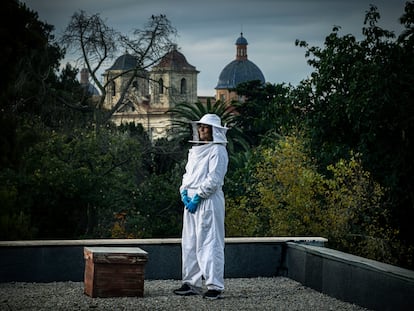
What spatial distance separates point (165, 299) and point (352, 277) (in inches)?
73.2

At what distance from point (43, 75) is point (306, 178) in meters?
16.7

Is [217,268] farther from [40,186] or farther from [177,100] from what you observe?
[177,100]

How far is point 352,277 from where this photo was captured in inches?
362

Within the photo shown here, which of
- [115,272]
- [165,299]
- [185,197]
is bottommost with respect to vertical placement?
[165,299]

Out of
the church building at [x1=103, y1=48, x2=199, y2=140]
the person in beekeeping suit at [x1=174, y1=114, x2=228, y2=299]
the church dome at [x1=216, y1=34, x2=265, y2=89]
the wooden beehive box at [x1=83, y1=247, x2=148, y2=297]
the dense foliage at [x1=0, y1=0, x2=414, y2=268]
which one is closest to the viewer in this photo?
the wooden beehive box at [x1=83, y1=247, x2=148, y2=297]

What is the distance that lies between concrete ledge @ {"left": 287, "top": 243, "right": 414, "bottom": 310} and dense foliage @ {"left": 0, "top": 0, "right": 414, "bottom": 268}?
5688mm

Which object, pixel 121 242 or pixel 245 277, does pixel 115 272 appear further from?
pixel 245 277

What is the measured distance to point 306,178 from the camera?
742 inches

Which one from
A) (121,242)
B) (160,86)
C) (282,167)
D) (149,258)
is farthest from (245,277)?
(160,86)

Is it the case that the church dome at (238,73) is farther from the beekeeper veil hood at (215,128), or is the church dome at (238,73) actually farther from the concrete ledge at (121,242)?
the beekeeper veil hood at (215,128)

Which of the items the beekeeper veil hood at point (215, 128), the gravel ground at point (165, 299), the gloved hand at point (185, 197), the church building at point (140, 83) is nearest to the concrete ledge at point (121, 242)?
the gravel ground at point (165, 299)

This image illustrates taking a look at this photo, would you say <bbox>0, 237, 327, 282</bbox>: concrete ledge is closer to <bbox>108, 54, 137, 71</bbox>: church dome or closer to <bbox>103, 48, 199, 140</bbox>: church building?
<bbox>103, 48, 199, 140</bbox>: church building

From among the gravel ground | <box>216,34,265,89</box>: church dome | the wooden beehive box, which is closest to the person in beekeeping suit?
the gravel ground

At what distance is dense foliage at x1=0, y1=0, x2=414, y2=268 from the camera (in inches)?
747
